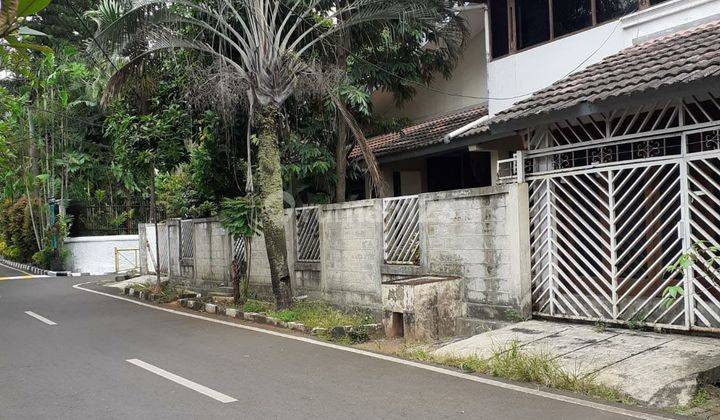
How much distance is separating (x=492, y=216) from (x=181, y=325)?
582 cm

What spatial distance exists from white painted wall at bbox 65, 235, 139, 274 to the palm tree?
57.0 ft

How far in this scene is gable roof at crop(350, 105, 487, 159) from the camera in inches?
523

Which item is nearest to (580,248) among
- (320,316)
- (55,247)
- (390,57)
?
(320,316)

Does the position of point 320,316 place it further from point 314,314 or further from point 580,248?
point 580,248

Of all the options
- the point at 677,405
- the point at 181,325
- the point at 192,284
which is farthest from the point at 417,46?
the point at 677,405

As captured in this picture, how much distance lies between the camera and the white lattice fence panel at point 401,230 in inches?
388

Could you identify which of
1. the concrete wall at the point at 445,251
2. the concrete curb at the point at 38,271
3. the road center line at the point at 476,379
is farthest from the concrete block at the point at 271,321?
the concrete curb at the point at 38,271

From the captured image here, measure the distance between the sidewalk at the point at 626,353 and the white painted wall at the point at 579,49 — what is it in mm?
5007

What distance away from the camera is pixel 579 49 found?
35.9 feet

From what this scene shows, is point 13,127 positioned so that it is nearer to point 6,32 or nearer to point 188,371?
point 188,371

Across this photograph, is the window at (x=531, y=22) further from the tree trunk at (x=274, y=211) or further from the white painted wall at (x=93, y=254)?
the white painted wall at (x=93, y=254)

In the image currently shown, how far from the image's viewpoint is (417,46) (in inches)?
543

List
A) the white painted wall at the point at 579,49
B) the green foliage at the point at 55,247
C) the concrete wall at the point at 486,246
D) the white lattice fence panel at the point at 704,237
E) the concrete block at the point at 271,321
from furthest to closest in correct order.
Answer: the green foliage at the point at 55,247
the concrete block at the point at 271,321
the white painted wall at the point at 579,49
the concrete wall at the point at 486,246
the white lattice fence panel at the point at 704,237

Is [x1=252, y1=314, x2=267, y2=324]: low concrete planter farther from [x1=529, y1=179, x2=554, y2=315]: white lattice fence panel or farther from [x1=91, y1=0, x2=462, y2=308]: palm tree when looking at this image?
[x1=529, y1=179, x2=554, y2=315]: white lattice fence panel
